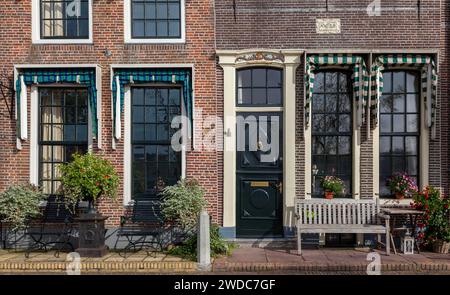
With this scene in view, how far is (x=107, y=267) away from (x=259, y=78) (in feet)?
17.1

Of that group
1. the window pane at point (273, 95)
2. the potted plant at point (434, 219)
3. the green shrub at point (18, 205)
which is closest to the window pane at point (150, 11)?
the window pane at point (273, 95)

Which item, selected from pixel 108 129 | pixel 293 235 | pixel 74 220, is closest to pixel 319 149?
pixel 293 235

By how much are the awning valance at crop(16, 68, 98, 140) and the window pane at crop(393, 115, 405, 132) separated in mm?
6786

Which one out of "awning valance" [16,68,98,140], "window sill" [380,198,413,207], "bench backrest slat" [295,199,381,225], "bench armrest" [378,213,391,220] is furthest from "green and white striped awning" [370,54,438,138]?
"awning valance" [16,68,98,140]

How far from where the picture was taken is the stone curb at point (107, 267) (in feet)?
26.8

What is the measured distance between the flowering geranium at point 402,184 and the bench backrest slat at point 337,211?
2.27 ft

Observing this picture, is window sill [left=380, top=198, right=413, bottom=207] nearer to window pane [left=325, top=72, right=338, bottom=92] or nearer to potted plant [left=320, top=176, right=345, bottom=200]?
potted plant [left=320, top=176, right=345, bottom=200]

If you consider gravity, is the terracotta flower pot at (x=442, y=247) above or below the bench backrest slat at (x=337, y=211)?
below

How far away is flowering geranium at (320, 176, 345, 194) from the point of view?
388 inches

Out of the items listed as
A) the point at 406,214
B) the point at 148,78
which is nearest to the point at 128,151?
the point at 148,78

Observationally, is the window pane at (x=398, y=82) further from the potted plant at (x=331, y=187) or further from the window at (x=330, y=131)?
the potted plant at (x=331, y=187)

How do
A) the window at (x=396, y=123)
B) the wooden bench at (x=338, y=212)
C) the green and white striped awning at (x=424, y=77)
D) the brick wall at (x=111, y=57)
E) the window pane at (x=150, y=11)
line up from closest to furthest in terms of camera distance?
the wooden bench at (x=338, y=212) → the green and white striped awning at (x=424, y=77) → the brick wall at (x=111, y=57) → the window at (x=396, y=123) → the window pane at (x=150, y=11)

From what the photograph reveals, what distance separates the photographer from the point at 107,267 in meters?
8.23

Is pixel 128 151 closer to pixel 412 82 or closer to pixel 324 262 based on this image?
pixel 324 262
